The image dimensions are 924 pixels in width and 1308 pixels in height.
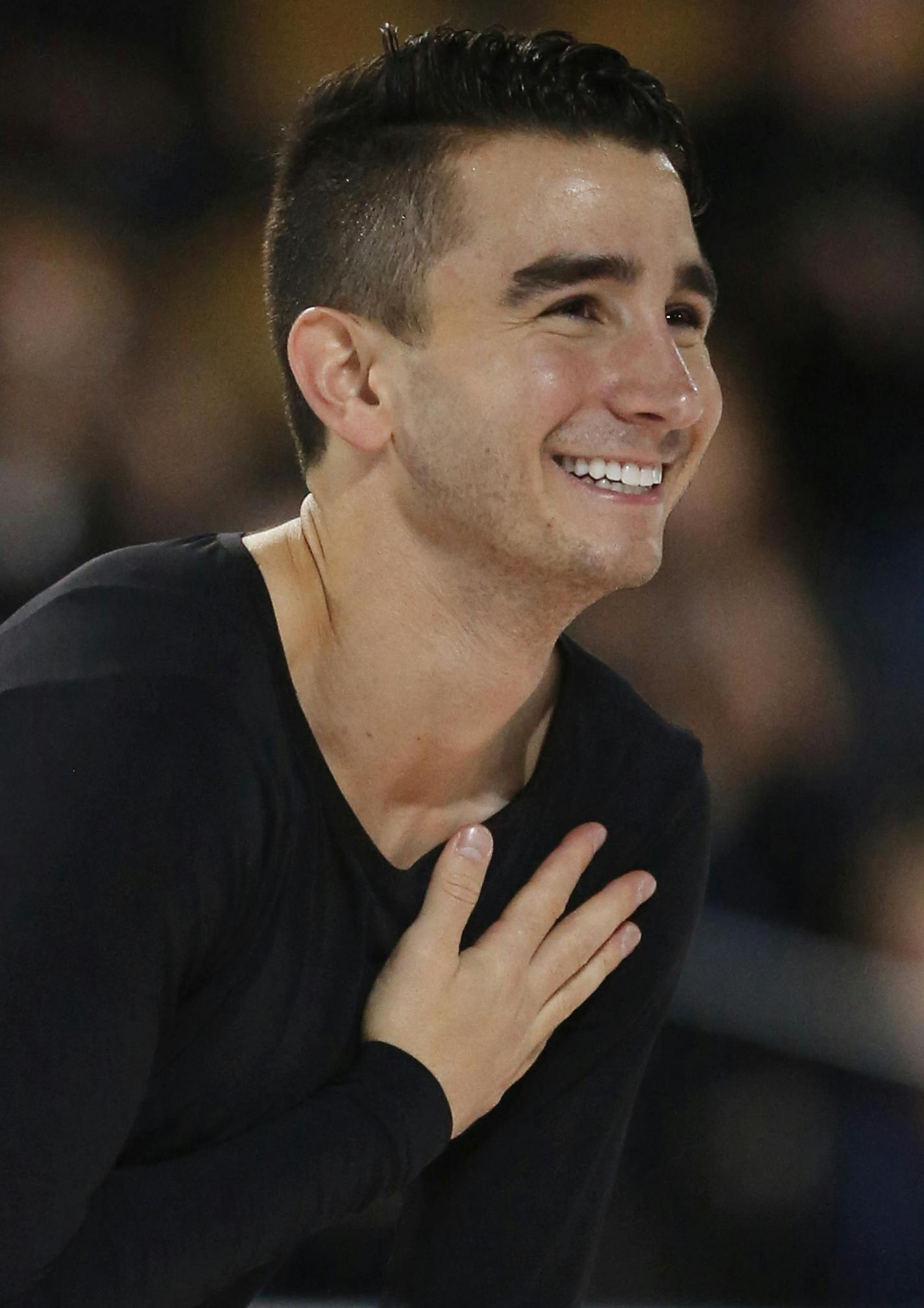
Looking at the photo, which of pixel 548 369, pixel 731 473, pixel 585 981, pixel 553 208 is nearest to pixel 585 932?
pixel 585 981

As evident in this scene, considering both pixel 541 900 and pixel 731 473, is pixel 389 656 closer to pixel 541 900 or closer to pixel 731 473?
pixel 541 900

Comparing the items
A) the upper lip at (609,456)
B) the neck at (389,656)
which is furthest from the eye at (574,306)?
the neck at (389,656)

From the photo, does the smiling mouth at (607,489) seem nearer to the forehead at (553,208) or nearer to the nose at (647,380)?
the nose at (647,380)

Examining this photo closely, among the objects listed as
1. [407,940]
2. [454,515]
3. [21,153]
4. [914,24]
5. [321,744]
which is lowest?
[407,940]

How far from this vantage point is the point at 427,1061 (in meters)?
1.50

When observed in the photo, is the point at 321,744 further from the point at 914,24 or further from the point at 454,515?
the point at 914,24

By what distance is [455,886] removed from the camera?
1529 millimetres

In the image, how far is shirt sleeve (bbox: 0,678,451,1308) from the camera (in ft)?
3.95

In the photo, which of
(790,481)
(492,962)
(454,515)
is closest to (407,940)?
(492,962)

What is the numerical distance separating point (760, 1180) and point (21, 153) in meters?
1.74

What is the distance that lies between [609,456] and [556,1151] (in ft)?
2.30

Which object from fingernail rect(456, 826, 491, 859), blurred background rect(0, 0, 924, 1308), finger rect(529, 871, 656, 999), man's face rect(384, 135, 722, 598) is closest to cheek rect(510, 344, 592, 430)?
man's face rect(384, 135, 722, 598)

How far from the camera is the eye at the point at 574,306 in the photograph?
144 centimetres

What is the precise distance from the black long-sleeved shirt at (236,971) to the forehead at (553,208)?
334mm
